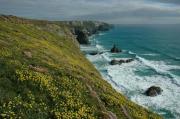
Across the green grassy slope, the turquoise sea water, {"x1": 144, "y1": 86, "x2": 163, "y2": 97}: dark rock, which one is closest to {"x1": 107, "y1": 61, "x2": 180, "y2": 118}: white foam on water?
the turquoise sea water

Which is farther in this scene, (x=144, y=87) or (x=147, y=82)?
(x=147, y=82)

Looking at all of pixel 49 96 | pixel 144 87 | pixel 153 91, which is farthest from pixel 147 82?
pixel 49 96

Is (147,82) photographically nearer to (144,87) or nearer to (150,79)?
(150,79)

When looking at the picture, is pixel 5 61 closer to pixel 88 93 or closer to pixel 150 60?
pixel 88 93

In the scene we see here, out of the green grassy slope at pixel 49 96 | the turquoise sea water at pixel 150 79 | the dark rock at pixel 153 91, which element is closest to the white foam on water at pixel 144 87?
the turquoise sea water at pixel 150 79

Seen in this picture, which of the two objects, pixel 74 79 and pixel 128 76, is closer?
pixel 74 79

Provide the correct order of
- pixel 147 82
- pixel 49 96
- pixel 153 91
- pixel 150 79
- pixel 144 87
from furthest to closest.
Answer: pixel 150 79 < pixel 147 82 < pixel 144 87 < pixel 153 91 < pixel 49 96

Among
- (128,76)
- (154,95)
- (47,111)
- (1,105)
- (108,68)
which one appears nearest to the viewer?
(1,105)

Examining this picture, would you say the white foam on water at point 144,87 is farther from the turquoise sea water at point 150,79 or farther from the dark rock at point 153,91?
the dark rock at point 153,91

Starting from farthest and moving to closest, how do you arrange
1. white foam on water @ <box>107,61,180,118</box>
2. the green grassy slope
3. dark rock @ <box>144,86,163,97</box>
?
dark rock @ <box>144,86,163,97</box> → white foam on water @ <box>107,61,180,118</box> → the green grassy slope

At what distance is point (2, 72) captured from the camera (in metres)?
25.8

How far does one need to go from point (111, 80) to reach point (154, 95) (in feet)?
50.3

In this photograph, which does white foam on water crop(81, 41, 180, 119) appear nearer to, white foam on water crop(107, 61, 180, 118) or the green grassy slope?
white foam on water crop(107, 61, 180, 118)

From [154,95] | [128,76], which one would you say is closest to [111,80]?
[128,76]
